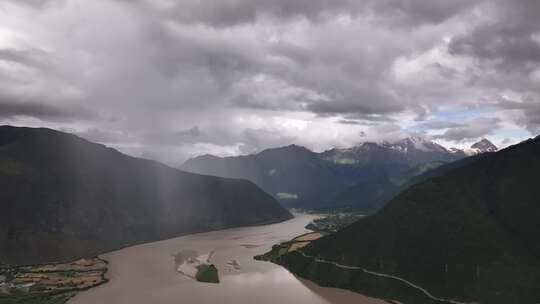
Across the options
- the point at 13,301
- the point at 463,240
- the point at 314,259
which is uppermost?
the point at 463,240

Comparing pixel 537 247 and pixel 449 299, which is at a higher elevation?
pixel 537 247

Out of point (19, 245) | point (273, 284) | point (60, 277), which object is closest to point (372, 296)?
point (273, 284)

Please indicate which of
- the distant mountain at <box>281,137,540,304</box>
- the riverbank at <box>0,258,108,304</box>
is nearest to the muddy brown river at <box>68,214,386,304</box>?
the riverbank at <box>0,258,108,304</box>

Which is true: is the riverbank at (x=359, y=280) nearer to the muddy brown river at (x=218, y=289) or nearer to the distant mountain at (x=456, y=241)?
the distant mountain at (x=456, y=241)

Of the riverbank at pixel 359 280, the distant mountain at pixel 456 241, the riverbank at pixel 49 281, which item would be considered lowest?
the riverbank at pixel 49 281

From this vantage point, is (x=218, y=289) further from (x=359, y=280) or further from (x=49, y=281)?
(x=49, y=281)

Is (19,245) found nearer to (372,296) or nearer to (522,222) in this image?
(372,296)

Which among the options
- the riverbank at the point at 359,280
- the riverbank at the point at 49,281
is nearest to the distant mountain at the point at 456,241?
the riverbank at the point at 359,280

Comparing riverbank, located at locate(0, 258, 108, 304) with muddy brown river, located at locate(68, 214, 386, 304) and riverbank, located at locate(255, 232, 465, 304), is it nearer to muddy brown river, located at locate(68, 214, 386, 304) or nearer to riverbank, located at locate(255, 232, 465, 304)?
muddy brown river, located at locate(68, 214, 386, 304)
